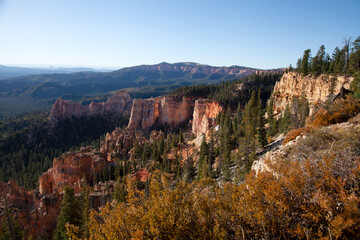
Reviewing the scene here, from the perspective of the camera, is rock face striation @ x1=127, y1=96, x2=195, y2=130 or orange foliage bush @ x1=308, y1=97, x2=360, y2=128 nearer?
orange foliage bush @ x1=308, y1=97, x2=360, y2=128

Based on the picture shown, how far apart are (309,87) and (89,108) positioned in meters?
113

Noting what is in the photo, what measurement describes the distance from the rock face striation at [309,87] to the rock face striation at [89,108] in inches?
3636

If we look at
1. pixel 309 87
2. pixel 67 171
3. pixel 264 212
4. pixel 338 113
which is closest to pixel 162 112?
pixel 67 171

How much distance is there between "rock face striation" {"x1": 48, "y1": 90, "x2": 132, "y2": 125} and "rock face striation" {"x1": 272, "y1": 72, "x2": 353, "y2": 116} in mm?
92363

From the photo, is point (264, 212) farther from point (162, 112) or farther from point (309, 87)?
point (162, 112)

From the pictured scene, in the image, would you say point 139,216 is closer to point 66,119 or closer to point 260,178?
point 260,178

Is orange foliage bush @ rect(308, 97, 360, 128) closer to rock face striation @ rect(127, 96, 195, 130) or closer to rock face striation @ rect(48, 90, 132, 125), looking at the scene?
rock face striation @ rect(127, 96, 195, 130)

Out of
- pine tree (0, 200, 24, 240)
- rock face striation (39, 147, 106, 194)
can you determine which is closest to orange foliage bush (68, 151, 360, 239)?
pine tree (0, 200, 24, 240)

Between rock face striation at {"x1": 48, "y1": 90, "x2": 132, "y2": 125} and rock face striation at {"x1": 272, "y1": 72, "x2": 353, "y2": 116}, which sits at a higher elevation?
rock face striation at {"x1": 272, "y1": 72, "x2": 353, "y2": 116}

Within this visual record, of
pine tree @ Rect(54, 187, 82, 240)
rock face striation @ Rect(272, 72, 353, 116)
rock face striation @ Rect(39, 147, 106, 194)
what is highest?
rock face striation @ Rect(272, 72, 353, 116)

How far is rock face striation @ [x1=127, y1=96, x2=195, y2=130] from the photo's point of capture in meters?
96.6

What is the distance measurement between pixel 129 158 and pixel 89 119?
219ft

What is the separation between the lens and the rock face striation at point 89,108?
11262 cm

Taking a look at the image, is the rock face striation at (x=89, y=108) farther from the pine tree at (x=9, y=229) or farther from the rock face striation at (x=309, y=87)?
the pine tree at (x=9, y=229)
